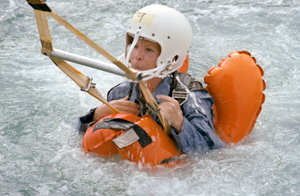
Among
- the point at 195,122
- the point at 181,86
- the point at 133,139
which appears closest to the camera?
the point at 133,139

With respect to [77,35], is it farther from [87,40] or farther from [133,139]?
[133,139]

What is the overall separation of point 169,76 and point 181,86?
0.37 feet

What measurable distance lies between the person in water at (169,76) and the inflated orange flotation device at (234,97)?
10.2 inches

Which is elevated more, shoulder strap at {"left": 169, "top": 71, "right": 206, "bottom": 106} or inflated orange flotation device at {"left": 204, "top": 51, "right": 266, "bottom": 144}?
shoulder strap at {"left": 169, "top": 71, "right": 206, "bottom": 106}

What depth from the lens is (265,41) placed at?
5180mm

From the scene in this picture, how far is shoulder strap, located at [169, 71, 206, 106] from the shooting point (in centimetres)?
228

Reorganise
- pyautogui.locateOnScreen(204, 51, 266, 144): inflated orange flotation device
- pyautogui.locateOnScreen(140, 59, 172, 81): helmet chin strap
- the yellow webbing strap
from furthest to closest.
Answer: pyautogui.locateOnScreen(204, 51, 266, 144): inflated orange flotation device, pyautogui.locateOnScreen(140, 59, 172, 81): helmet chin strap, the yellow webbing strap

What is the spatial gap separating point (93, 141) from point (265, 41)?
385 centimetres

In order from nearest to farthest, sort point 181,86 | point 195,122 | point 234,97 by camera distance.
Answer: point 195,122, point 181,86, point 234,97

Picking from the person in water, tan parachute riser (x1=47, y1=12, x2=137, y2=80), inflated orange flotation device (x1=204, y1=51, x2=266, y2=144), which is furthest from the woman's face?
inflated orange flotation device (x1=204, y1=51, x2=266, y2=144)

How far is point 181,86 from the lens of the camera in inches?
92.4

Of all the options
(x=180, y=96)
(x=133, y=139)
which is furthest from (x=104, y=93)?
(x=133, y=139)

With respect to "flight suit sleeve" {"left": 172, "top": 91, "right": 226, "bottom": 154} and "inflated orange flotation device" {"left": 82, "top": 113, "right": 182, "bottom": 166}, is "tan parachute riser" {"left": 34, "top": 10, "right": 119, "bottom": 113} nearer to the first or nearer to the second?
"inflated orange flotation device" {"left": 82, "top": 113, "right": 182, "bottom": 166}

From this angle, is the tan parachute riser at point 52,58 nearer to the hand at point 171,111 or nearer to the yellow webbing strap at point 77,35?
the yellow webbing strap at point 77,35
